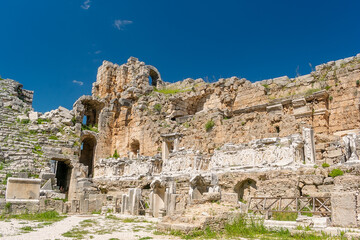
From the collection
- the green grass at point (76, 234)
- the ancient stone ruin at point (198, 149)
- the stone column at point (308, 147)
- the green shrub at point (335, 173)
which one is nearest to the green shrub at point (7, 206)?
the ancient stone ruin at point (198, 149)

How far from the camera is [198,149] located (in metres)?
18.3

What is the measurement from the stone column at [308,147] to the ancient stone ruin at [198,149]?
0.04 metres

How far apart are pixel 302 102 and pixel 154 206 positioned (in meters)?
9.02

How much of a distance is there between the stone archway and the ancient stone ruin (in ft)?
0.16

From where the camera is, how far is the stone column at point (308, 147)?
1221cm

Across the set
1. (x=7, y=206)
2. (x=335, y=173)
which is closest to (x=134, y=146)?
(x=7, y=206)

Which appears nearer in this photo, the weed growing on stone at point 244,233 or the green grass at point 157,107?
the weed growing on stone at point 244,233

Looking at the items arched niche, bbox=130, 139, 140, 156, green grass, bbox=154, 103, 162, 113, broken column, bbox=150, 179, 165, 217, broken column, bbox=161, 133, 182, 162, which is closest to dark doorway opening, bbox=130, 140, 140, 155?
arched niche, bbox=130, 139, 140, 156

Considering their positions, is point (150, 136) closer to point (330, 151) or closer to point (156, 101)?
point (156, 101)

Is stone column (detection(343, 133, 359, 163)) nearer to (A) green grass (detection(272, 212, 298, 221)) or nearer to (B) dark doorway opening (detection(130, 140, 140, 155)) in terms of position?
(A) green grass (detection(272, 212, 298, 221))

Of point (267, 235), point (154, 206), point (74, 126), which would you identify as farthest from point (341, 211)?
point (74, 126)

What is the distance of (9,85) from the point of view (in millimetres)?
24656

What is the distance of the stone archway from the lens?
41.8ft

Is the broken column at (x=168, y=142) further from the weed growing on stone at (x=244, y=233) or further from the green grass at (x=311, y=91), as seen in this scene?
the weed growing on stone at (x=244, y=233)
